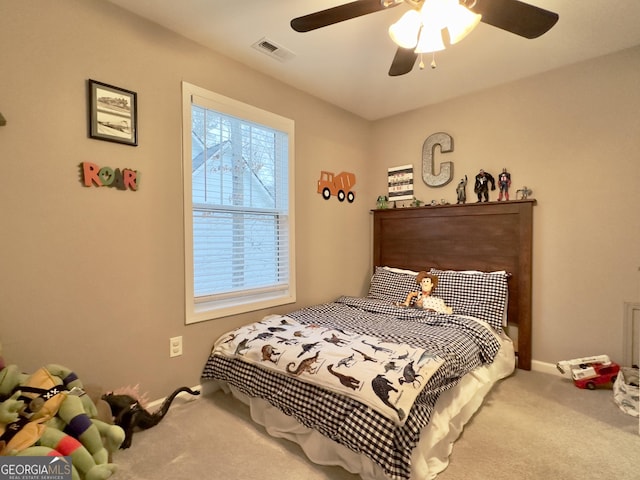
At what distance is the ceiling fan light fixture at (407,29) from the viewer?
1.46 metres

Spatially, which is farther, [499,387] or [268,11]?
[499,387]

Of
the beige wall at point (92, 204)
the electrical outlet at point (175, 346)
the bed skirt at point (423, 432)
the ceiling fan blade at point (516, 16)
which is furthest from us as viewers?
the electrical outlet at point (175, 346)

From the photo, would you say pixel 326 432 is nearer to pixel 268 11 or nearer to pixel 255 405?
pixel 255 405

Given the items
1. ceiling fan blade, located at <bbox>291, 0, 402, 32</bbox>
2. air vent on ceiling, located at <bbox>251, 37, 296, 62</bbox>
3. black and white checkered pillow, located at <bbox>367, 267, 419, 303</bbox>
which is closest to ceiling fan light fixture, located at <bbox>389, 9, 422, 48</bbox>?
ceiling fan blade, located at <bbox>291, 0, 402, 32</bbox>

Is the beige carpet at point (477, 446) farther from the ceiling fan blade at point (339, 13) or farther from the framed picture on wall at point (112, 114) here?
the ceiling fan blade at point (339, 13)

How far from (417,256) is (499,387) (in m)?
→ 1.32

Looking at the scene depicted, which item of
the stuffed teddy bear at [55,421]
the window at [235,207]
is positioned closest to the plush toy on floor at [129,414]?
the stuffed teddy bear at [55,421]

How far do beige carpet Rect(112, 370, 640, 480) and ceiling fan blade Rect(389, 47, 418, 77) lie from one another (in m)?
2.08

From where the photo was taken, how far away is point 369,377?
1445 mm

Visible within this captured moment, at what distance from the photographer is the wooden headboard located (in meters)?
2.61

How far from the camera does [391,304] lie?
9.14 feet

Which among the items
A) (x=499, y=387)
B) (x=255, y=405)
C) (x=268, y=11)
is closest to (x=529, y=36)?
(x=268, y=11)

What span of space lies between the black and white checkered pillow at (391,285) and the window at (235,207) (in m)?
0.89

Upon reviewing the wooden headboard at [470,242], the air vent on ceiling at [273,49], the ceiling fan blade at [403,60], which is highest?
the air vent on ceiling at [273,49]
